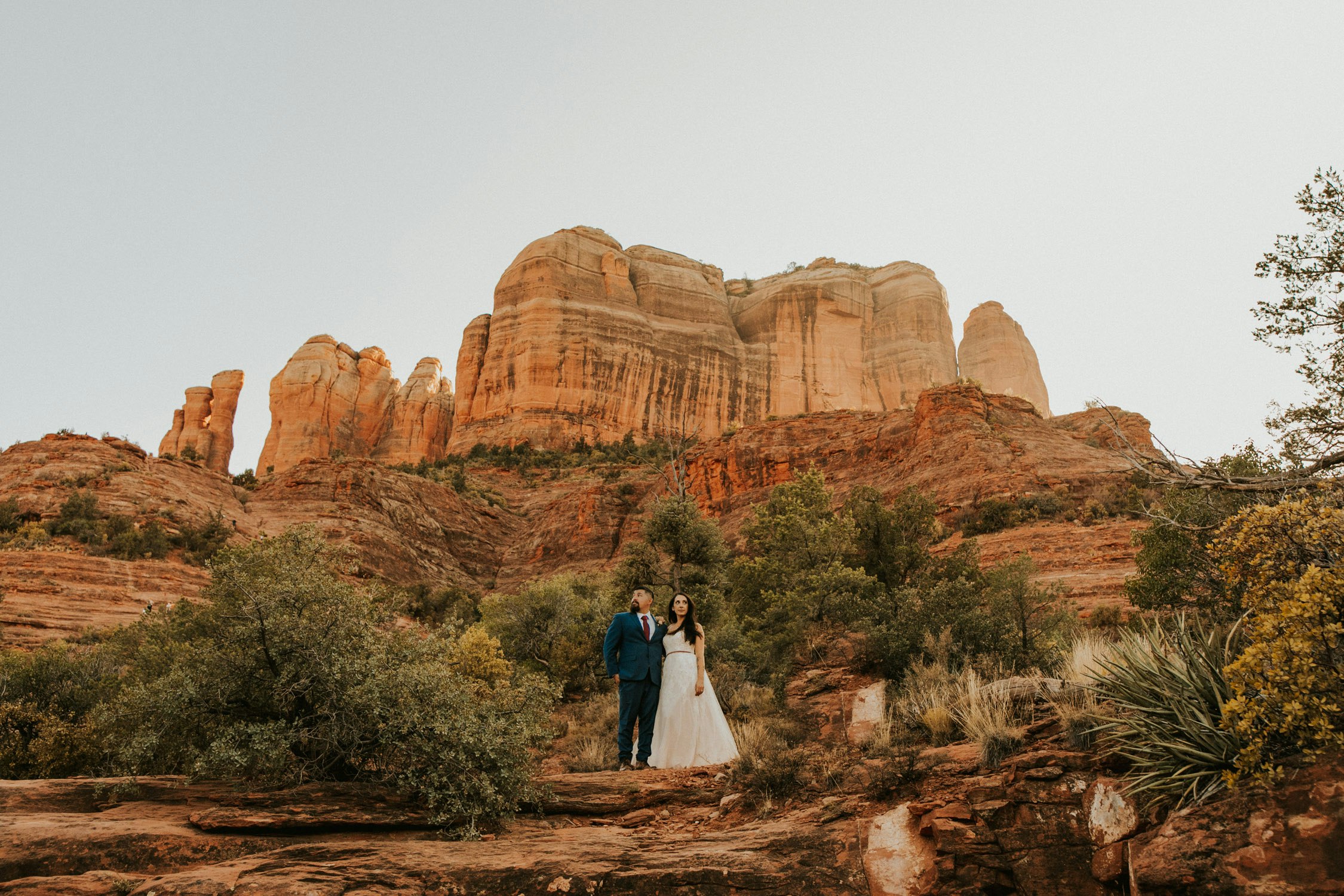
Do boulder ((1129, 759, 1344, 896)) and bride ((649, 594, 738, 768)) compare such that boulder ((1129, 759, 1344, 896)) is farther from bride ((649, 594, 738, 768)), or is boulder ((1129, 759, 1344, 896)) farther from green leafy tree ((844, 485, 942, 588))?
green leafy tree ((844, 485, 942, 588))

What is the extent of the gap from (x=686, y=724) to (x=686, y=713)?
9 cm

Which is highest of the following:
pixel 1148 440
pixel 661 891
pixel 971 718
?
pixel 1148 440

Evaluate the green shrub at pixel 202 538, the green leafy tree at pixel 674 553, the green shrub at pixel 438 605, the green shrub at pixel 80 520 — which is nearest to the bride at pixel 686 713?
the green leafy tree at pixel 674 553

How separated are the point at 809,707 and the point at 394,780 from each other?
451 centimetres

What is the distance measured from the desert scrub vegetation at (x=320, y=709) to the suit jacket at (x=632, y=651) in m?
0.84

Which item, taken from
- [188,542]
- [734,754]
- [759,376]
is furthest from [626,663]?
[759,376]

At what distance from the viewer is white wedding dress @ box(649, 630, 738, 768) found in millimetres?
7172

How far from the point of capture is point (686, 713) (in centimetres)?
734

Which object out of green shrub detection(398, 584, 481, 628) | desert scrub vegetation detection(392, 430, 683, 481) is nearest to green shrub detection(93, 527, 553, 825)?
green shrub detection(398, 584, 481, 628)

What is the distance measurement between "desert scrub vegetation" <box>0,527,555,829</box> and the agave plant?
3978 millimetres

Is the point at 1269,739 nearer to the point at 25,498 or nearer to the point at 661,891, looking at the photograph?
the point at 661,891

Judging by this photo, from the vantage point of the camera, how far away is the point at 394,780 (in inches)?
238

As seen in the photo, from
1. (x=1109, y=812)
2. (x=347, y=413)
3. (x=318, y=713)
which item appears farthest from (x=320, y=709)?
(x=347, y=413)

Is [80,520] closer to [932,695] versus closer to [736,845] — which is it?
[736,845]
